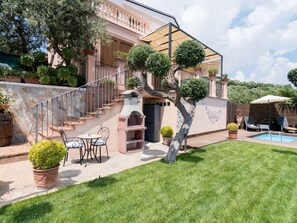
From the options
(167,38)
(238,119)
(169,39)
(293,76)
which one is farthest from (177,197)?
(293,76)

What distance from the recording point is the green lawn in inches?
114

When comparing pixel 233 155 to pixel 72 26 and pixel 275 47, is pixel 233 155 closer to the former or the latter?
pixel 72 26

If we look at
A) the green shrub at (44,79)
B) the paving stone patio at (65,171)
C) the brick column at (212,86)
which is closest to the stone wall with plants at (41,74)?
the green shrub at (44,79)

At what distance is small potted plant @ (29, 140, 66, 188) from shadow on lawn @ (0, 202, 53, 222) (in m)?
0.67

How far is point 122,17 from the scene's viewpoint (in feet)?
34.4

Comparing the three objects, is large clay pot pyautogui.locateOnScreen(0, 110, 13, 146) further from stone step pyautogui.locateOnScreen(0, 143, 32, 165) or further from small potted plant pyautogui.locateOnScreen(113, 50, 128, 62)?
small potted plant pyautogui.locateOnScreen(113, 50, 128, 62)

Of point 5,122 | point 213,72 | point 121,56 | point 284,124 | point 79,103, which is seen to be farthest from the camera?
point 284,124

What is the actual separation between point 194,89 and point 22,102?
19.2 feet

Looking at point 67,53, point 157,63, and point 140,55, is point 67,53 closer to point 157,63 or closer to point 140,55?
point 140,55

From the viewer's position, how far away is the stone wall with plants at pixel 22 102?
623 cm

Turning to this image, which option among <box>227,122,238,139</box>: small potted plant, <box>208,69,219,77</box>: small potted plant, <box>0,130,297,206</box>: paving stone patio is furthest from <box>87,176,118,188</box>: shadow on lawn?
<box>208,69,219,77</box>: small potted plant

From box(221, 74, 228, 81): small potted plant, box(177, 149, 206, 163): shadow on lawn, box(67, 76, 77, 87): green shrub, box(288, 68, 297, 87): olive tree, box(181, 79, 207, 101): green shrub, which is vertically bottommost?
box(177, 149, 206, 163): shadow on lawn

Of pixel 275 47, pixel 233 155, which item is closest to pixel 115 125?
pixel 233 155

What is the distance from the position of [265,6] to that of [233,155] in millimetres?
7449
